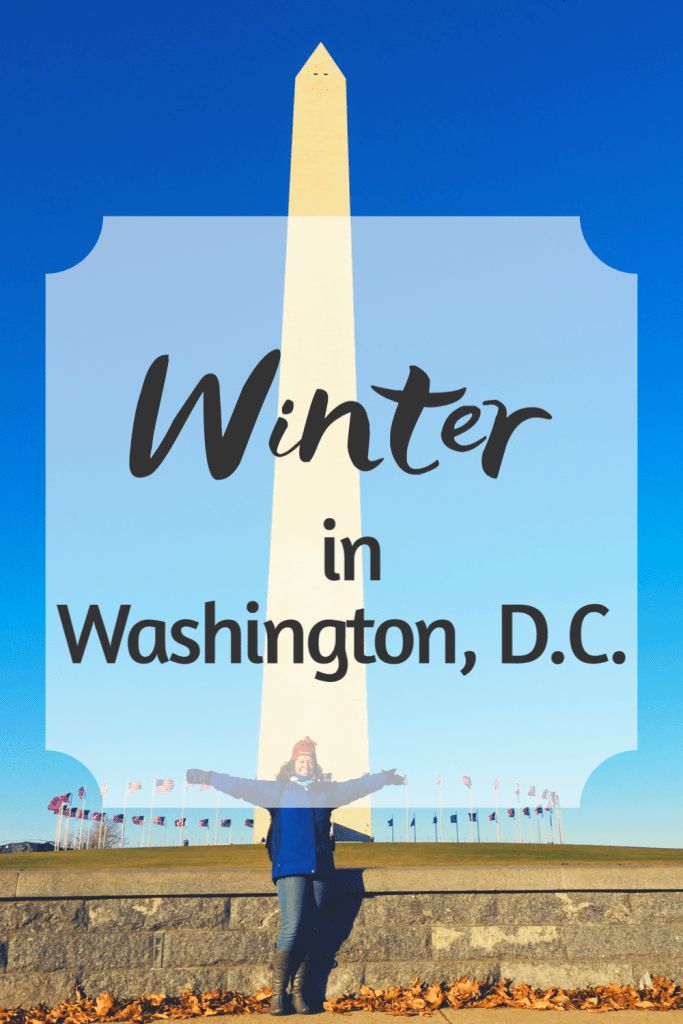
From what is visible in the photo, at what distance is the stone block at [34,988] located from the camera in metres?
5.55

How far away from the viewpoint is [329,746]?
1422 cm

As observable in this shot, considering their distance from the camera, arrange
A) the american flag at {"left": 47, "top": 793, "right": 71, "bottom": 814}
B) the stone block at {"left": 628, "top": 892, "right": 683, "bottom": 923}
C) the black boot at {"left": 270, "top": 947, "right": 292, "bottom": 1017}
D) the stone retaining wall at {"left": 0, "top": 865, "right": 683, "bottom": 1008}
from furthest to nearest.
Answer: the american flag at {"left": 47, "top": 793, "right": 71, "bottom": 814} → the stone block at {"left": 628, "top": 892, "right": 683, "bottom": 923} → the stone retaining wall at {"left": 0, "top": 865, "right": 683, "bottom": 1008} → the black boot at {"left": 270, "top": 947, "right": 292, "bottom": 1017}

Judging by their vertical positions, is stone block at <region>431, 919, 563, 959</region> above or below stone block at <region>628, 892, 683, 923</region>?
below

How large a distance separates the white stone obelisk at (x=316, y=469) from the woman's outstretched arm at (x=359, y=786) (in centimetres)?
821

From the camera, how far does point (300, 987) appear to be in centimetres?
569

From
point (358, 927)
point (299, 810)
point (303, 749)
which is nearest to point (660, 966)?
point (358, 927)

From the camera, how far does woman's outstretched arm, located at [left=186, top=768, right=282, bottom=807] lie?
5.61 metres

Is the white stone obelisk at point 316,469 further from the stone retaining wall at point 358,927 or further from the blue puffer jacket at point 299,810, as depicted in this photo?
the blue puffer jacket at point 299,810

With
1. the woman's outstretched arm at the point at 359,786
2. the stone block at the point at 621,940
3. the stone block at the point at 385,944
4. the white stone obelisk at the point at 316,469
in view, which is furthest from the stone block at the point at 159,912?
the white stone obelisk at the point at 316,469

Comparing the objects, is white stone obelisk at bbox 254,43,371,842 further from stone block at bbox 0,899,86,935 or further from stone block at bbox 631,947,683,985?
stone block at bbox 0,899,86,935

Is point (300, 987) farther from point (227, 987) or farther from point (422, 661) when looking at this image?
point (422, 661)

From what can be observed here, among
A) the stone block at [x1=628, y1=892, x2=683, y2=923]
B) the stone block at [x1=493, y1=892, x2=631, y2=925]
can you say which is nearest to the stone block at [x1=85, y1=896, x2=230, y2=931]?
the stone block at [x1=493, y1=892, x2=631, y2=925]

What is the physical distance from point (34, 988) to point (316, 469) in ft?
33.4

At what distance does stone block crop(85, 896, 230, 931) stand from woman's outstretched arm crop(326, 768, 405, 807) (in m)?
0.95
